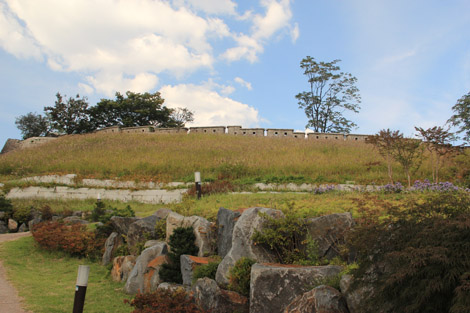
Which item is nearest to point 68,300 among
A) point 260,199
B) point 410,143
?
point 260,199

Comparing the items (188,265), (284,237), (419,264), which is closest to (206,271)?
(188,265)

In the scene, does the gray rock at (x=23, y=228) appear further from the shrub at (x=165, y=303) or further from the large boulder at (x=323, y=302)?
the large boulder at (x=323, y=302)

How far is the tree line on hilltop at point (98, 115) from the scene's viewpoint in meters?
45.5

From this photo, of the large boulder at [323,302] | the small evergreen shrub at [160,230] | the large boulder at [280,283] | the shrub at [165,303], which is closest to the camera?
the large boulder at [323,302]

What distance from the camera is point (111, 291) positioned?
25.9ft

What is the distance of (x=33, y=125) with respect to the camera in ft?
162

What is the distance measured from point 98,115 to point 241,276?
1856 inches

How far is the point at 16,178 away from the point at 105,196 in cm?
854

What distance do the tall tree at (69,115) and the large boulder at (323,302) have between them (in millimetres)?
47509

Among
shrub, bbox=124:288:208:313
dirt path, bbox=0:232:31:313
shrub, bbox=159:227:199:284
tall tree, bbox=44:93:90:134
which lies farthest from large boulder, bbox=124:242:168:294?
tall tree, bbox=44:93:90:134

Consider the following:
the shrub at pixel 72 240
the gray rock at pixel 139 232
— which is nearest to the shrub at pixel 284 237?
the gray rock at pixel 139 232

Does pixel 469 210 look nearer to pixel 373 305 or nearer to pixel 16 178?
pixel 373 305

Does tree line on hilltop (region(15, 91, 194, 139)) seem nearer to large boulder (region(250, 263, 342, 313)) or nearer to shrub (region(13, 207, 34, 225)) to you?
shrub (region(13, 207, 34, 225))

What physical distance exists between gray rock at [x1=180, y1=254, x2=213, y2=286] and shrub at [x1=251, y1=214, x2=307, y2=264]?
4.62ft
